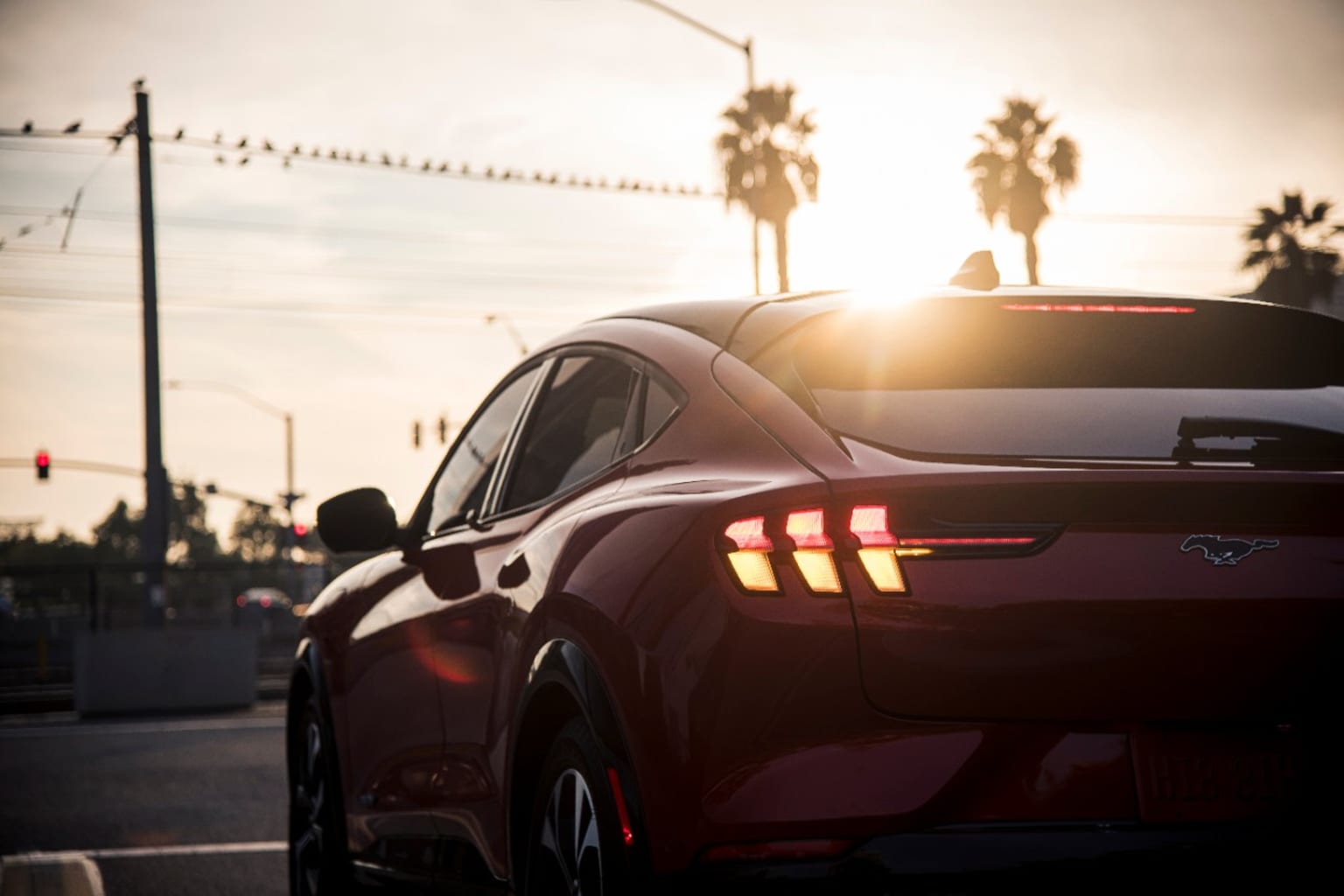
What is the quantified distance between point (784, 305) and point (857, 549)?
1124mm

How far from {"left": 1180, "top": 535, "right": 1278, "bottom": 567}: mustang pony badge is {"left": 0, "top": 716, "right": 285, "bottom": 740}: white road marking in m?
16.2

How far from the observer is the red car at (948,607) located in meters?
2.95

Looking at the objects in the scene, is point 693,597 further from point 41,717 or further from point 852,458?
point 41,717

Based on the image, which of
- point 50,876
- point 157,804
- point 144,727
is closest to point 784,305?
point 50,876

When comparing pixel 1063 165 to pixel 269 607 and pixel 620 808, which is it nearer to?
pixel 620 808

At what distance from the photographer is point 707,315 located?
4.21 metres

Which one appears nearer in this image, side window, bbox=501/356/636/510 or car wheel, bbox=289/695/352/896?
side window, bbox=501/356/636/510

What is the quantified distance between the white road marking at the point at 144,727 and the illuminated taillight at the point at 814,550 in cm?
1591

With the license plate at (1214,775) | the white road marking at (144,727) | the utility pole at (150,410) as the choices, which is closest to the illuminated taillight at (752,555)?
the license plate at (1214,775)

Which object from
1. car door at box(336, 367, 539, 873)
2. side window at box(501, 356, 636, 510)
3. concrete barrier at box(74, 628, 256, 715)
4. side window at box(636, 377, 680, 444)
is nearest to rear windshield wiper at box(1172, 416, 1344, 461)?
side window at box(636, 377, 680, 444)

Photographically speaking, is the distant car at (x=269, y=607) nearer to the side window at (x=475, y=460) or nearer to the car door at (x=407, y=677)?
the car door at (x=407, y=677)

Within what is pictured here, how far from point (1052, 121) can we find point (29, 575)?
26150 mm

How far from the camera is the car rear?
294cm

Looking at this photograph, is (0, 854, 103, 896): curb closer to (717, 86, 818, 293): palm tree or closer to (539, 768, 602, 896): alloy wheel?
(539, 768, 602, 896): alloy wheel
